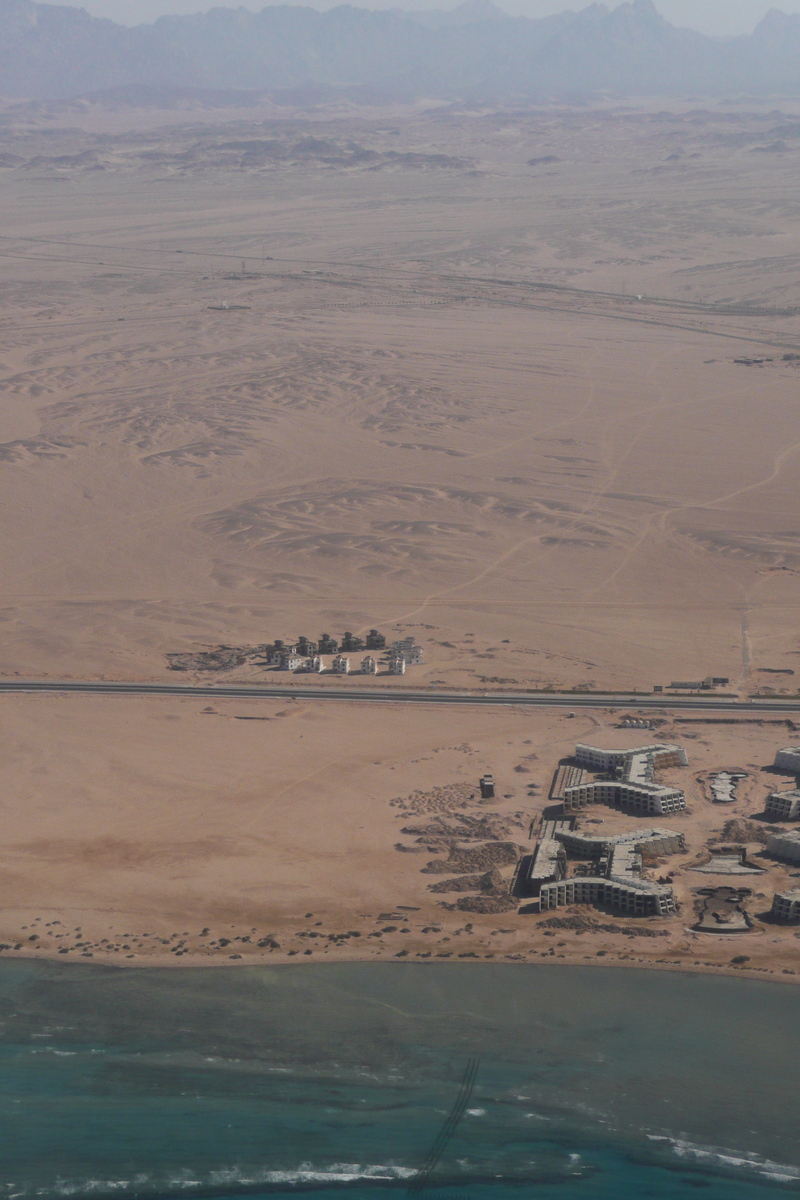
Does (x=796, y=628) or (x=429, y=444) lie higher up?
(x=429, y=444)

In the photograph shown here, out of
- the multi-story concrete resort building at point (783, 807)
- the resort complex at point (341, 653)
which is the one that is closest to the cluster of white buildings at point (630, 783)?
the multi-story concrete resort building at point (783, 807)

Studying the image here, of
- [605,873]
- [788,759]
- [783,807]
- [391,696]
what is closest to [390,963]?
[605,873]

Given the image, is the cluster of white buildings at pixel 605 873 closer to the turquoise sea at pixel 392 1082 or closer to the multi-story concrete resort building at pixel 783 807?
the turquoise sea at pixel 392 1082

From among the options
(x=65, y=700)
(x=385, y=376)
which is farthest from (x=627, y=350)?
(x=65, y=700)

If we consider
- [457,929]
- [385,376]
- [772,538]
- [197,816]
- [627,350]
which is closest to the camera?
[457,929]

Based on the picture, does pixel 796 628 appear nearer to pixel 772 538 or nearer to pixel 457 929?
pixel 772 538

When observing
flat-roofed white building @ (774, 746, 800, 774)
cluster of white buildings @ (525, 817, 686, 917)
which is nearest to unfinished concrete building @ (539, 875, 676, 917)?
cluster of white buildings @ (525, 817, 686, 917)
